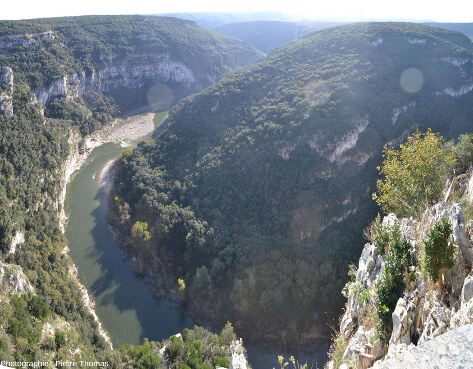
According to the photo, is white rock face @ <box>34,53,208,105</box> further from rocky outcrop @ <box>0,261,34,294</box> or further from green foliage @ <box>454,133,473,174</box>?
green foliage @ <box>454,133,473,174</box>

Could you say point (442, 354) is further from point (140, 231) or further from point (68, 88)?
point (68, 88)

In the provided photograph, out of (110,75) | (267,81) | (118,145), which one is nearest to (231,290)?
(267,81)

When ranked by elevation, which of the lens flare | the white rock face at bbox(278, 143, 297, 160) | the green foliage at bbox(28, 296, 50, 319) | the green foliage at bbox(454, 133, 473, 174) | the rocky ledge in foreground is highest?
the lens flare

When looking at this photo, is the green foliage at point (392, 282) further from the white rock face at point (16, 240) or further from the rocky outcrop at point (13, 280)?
the white rock face at point (16, 240)

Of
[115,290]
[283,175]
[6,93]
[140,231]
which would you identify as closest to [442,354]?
[283,175]

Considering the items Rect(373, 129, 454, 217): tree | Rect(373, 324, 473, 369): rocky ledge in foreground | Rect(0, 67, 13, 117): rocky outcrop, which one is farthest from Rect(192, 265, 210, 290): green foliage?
Rect(0, 67, 13, 117): rocky outcrop

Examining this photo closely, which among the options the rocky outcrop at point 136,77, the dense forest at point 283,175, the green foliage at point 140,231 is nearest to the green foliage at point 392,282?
the dense forest at point 283,175

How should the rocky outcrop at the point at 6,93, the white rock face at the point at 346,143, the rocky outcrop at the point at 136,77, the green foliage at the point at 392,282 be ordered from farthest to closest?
the rocky outcrop at the point at 136,77 → the rocky outcrop at the point at 6,93 → the white rock face at the point at 346,143 → the green foliage at the point at 392,282
